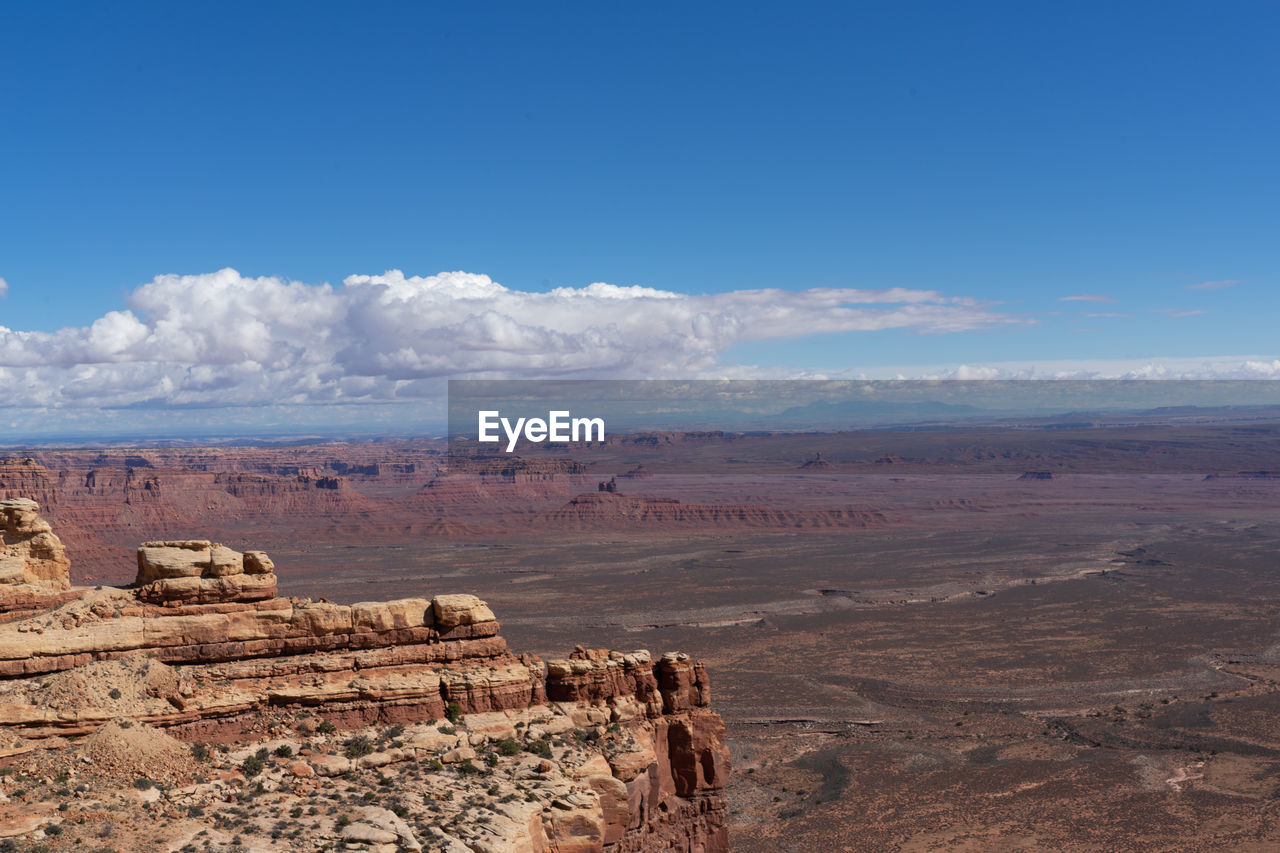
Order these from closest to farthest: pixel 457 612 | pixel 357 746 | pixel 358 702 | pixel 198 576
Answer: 1. pixel 357 746
2. pixel 358 702
3. pixel 198 576
4. pixel 457 612

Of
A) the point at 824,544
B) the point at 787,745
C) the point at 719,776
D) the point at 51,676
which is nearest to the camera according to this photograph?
the point at 51,676

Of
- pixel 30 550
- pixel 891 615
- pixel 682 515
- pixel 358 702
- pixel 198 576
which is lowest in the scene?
pixel 891 615

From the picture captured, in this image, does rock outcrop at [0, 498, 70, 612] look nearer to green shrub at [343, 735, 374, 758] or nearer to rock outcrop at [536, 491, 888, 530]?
green shrub at [343, 735, 374, 758]

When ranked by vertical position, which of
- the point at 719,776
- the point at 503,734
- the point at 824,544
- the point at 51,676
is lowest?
the point at 824,544

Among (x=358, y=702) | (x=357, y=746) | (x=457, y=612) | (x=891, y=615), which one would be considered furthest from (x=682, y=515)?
(x=357, y=746)

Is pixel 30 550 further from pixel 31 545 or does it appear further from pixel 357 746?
pixel 357 746

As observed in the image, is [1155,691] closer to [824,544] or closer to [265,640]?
[265,640]

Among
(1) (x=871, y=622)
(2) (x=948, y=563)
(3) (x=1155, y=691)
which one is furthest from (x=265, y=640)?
(2) (x=948, y=563)
